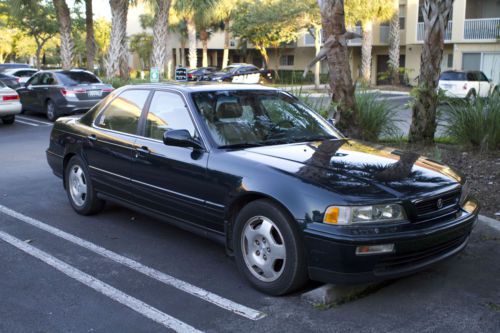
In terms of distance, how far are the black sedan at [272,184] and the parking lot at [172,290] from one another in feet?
0.96

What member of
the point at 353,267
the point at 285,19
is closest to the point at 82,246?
the point at 353,267

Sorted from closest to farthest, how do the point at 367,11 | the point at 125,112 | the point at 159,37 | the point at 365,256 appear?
1. the point at 365,256
2. the point at 125,112
3. the point at 159,37
4. the point at 367,11

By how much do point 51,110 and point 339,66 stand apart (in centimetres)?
1004

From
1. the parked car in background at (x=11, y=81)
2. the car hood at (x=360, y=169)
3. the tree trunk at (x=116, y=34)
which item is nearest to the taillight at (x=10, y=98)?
the tree trunk at (x=116, y=34)

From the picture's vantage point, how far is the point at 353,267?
12.2 feet

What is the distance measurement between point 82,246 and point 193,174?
1.50 meters

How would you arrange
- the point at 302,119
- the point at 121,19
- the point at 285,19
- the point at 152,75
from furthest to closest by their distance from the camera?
1. the point at 285,19
2. the point at 121,19
3. the point at 152,75
4. the point at 302,119

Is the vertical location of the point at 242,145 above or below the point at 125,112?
below

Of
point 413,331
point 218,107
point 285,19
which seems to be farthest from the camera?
point 285,19

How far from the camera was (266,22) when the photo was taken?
121 ft

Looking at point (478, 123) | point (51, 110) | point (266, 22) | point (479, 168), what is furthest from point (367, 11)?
point (479, 168)

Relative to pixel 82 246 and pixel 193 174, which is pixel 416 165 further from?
pixel 82 246

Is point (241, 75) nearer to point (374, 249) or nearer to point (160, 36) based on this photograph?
point (160, 36)

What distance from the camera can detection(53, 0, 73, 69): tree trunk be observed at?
69.4ft
